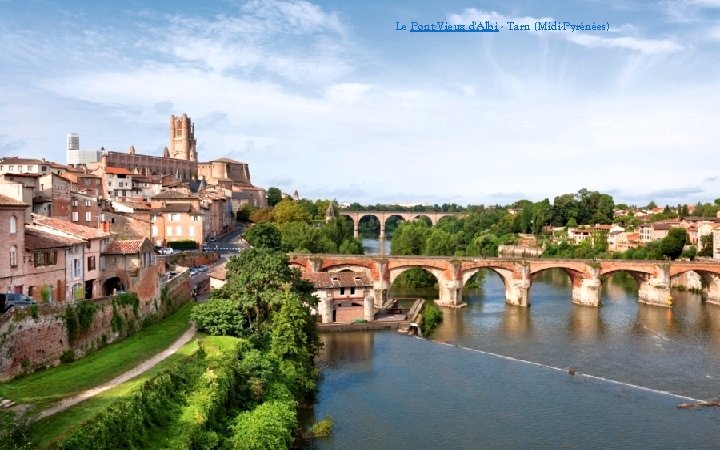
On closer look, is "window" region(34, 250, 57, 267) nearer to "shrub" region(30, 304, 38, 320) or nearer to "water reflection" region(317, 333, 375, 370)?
"shrub" region(30, 304, 38, 320)

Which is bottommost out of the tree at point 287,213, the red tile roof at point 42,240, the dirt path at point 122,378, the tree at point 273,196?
the dirt path at point 122,378

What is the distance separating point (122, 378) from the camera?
2100 cm

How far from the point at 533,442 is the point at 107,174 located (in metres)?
62.3

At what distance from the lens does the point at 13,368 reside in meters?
19.5

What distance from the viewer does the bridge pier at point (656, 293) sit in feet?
189

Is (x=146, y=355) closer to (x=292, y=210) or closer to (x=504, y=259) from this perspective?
(x=504, y=259)

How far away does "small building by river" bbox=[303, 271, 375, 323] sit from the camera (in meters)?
45.2

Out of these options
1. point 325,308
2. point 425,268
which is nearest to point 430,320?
point 325,308

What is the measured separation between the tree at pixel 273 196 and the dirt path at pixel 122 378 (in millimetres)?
90272

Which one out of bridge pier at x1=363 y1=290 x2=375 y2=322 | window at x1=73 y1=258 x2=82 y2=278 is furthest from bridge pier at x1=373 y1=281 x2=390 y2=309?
window at x1=73 y1=258 x2=82 y2=278

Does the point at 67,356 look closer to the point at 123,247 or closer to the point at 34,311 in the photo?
the point at 34,311

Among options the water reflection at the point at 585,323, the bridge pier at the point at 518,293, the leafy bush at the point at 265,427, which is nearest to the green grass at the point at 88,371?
the leafy bush at the point at 265,427

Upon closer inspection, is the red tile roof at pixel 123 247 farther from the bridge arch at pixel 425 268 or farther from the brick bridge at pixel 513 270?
the bridge arch at pixel 425 268

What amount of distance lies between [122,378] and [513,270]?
43.0 m
